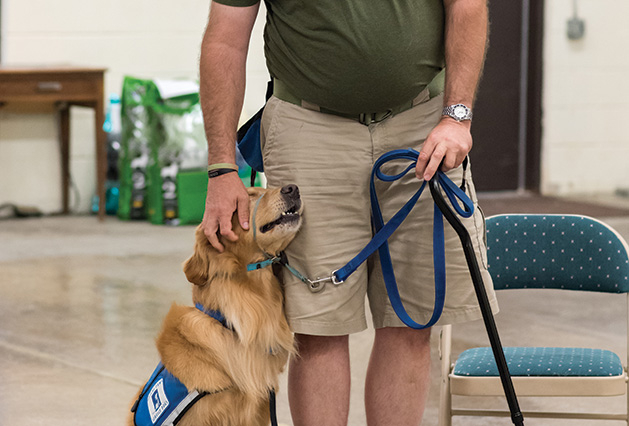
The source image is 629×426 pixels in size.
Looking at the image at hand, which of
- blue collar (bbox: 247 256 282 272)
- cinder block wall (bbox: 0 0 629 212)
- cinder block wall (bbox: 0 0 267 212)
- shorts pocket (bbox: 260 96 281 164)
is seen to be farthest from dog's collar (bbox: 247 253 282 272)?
cinder block wall (bbox: 0 0 267 212)

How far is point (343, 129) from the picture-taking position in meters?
1.77

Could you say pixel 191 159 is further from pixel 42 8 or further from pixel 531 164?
pixel 531 164

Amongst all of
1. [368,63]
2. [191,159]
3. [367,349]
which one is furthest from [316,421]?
[191,159]

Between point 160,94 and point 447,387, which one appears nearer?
point 447,387

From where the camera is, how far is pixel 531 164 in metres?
7.14

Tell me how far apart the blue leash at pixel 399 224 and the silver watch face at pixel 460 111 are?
0.39 feet

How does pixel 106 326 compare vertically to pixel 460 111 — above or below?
below

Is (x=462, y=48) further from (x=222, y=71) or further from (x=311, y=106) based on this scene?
(x=222, y=71)

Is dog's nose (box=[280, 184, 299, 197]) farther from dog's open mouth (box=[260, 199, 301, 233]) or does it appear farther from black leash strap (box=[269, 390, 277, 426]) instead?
black leash strap (box=[269, 390, 277, 426])

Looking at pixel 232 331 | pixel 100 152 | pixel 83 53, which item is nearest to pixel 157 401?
pixel 232 331

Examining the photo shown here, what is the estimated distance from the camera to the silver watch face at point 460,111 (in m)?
1.71

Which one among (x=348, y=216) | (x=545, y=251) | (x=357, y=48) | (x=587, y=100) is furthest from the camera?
(x=587, y=100)

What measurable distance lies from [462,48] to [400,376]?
2.45 feet

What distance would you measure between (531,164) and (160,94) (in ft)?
10.7
